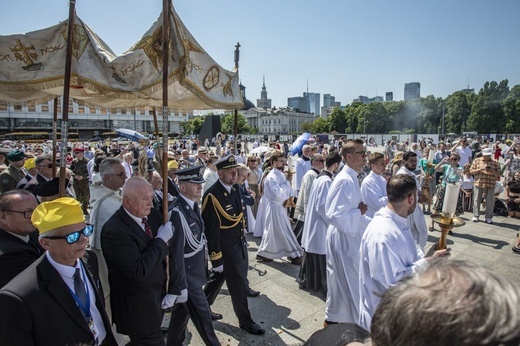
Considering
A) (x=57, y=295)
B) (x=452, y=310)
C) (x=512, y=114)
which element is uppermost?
(x=512, y=114)

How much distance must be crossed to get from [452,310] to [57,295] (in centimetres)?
216

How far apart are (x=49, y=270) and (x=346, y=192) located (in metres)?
3.05

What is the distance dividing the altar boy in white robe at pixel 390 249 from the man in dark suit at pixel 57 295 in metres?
2.00

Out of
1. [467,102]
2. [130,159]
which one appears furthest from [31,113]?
[467,102]

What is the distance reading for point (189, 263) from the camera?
3605 millimetres

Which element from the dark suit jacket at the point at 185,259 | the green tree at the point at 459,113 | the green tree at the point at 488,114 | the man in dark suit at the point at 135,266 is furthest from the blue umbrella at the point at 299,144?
the green tree at the point at 459,113

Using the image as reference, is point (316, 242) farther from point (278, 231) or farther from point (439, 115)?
point (439, 115)

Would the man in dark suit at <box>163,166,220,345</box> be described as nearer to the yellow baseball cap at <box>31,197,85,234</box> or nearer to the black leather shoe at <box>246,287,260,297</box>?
the yellow baseball cap at <box>31,197,85,234</box>

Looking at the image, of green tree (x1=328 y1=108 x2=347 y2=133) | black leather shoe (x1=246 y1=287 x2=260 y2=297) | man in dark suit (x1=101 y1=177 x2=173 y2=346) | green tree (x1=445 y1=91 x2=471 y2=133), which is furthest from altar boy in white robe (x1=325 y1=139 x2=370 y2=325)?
green tree (x1=328 y1=108 x2=347 y2=133)

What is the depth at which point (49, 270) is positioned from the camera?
82.0 inches

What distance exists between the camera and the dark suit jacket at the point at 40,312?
6.01 ft

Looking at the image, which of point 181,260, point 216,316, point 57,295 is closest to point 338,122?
point 216,316

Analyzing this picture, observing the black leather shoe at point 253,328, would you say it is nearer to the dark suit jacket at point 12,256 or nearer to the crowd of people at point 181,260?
the crowd of people at point 181,260

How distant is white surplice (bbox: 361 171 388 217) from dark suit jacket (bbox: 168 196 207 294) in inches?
89.7
